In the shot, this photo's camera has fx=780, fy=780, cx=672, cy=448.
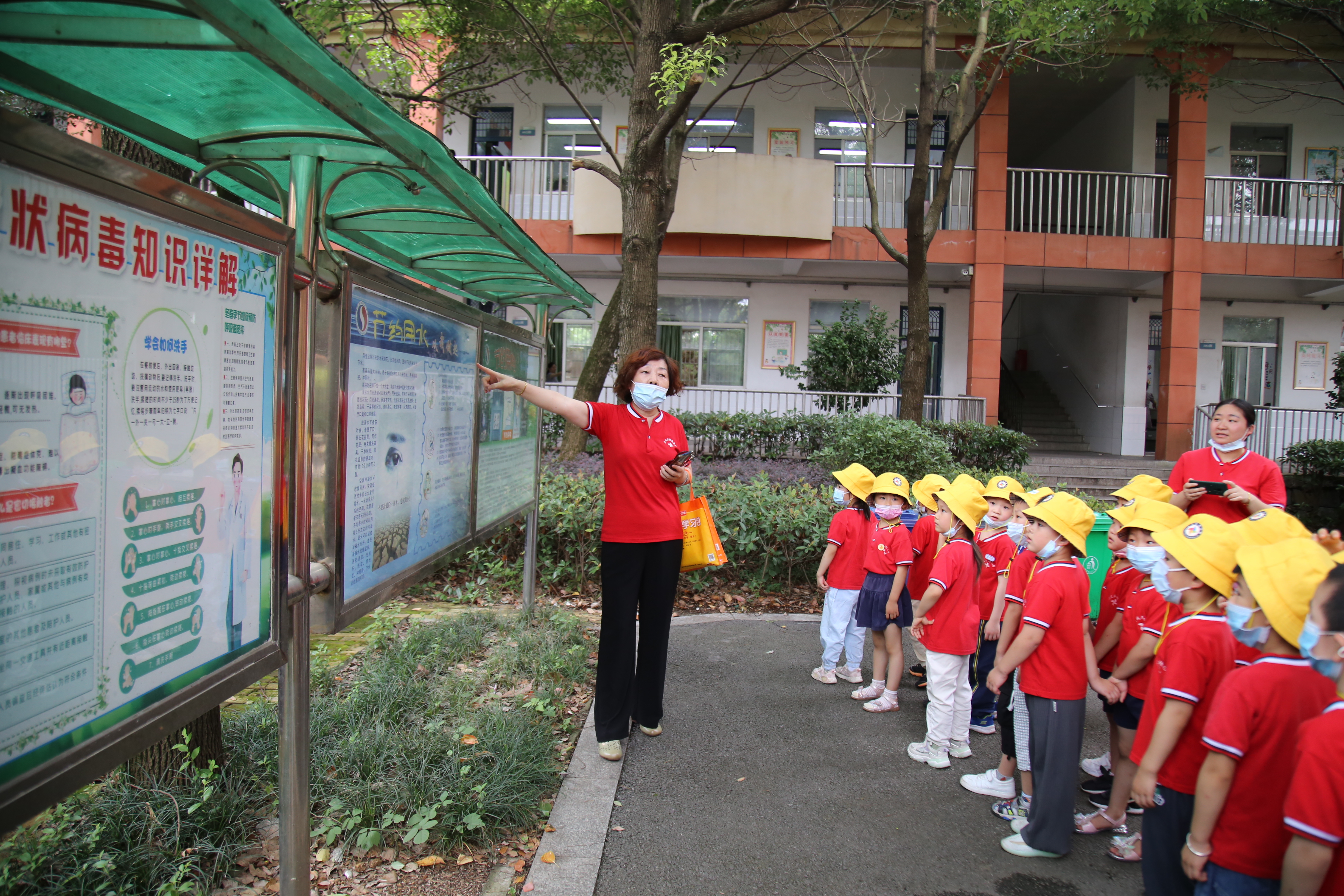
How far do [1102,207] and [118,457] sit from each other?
1923 cm

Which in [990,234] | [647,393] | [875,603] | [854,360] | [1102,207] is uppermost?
[1102,207]

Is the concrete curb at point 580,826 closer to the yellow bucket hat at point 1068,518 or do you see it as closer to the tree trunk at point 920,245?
the yellow bucket hat at point 1068,518

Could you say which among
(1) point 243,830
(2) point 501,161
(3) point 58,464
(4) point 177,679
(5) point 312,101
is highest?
(2) point 501,161

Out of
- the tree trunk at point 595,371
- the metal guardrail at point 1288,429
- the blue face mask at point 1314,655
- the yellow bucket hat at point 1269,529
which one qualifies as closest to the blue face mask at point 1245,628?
the blue face mask at point 1314,655

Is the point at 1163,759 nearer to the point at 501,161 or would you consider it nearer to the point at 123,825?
the point at 123,825

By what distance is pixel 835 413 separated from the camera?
1288cm

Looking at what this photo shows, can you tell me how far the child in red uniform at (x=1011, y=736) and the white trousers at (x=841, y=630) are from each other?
44.2 inches

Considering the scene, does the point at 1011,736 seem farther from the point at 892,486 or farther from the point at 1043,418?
the point at 1043,418

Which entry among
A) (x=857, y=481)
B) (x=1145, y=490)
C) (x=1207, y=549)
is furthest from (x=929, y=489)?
(x=1207, y=549)

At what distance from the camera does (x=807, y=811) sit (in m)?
3.30

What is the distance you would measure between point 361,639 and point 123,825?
97.4 inches

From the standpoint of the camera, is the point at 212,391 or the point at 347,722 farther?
the point at 347,722

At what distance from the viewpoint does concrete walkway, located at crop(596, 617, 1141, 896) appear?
2830mm

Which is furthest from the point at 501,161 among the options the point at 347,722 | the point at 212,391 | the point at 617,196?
the point at 212,391
